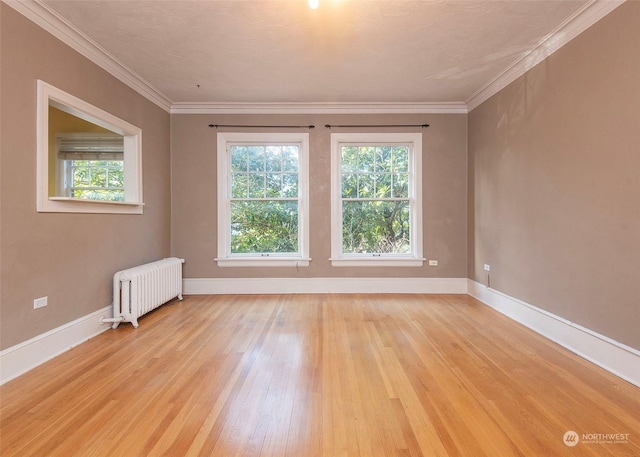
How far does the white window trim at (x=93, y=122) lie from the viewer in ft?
7.53

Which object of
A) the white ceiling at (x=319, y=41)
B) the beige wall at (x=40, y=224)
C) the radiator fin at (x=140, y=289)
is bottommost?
the radiator fin at (x=140, y=289)

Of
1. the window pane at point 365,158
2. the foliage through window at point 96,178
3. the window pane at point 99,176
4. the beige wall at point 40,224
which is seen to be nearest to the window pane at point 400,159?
the window pane at point 365,158

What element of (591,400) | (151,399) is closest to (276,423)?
(151,399)

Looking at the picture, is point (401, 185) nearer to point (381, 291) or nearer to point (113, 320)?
point (381, 291)

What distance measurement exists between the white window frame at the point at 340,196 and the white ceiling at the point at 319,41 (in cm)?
65

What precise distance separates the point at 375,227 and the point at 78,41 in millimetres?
3919

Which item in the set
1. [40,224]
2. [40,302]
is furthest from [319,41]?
[40,302]

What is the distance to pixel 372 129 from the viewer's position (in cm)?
431

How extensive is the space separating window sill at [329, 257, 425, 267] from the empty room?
0.10 feet

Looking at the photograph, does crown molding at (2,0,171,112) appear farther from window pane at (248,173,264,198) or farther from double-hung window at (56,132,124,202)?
window pane at (248,173,264,198)

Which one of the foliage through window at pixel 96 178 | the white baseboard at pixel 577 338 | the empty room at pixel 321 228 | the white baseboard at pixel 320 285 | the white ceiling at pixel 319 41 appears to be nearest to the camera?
the empty room at pixel 321 228

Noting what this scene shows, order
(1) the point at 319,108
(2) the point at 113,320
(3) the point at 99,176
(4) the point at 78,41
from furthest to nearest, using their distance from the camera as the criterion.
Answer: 1. (1) the point at 319,108
2. (3) the point at 99,176
3. (2) the point at 113,320
4. (4) the point at 78,41

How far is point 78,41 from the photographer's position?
2.62 metres

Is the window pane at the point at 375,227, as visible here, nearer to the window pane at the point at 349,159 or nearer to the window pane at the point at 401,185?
the window pane at the point at 401,185
